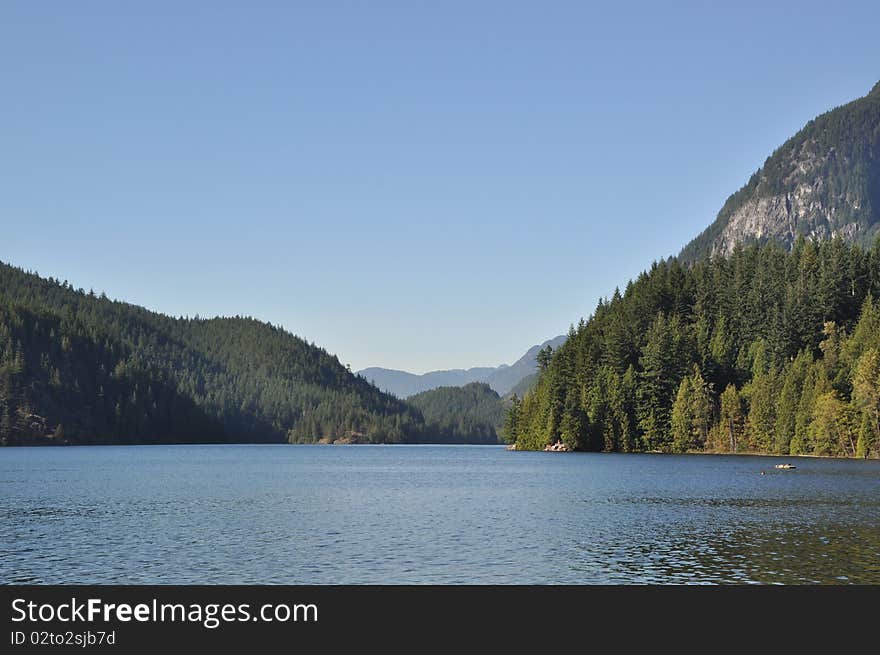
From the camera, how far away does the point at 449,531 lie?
64312 mm

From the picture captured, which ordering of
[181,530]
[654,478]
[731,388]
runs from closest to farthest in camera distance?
[181,530], [654,478], [731,388]

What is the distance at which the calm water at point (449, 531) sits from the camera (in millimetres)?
48469

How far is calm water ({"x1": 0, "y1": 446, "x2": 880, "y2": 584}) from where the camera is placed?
48.5 metres

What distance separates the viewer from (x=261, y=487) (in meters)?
111

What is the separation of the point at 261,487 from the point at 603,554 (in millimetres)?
63734

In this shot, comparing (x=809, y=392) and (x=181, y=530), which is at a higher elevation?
(x=809, y=392)
